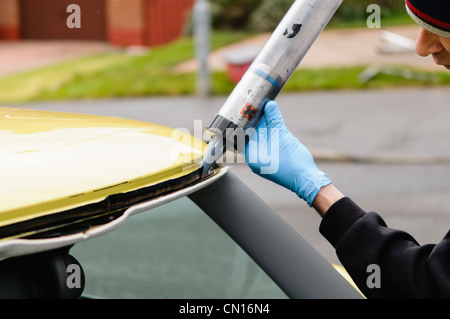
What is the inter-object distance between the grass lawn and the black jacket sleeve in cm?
1040

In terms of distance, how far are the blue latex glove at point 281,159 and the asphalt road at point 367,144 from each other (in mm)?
2855

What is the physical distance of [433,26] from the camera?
1.45 m

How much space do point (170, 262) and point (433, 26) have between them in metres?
2.99

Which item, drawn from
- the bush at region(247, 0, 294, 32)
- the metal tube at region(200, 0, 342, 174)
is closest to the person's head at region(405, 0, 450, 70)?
the metal tube at region(200, 0, 342, 174)

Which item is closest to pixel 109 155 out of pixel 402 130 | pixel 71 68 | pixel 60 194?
pixel 60 194

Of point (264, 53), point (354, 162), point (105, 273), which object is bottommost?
point (354, 162)

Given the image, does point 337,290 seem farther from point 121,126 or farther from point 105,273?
point 105,273

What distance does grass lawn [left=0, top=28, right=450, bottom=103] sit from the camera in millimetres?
12391

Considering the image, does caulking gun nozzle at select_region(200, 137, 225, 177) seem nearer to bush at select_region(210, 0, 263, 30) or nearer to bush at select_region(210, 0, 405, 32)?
bush at select_region(210, 0, 405, 32)

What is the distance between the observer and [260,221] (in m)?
1.63

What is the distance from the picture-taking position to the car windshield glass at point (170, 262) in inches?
101

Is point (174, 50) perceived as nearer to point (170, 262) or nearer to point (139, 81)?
point (139, 81)

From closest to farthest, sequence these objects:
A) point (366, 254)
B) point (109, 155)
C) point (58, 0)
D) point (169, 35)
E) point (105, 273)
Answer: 1. point (109, 155)
2. point (366, 254)
3. point (105, 273)
4. point (169, 35)
5. point (58, 0)
